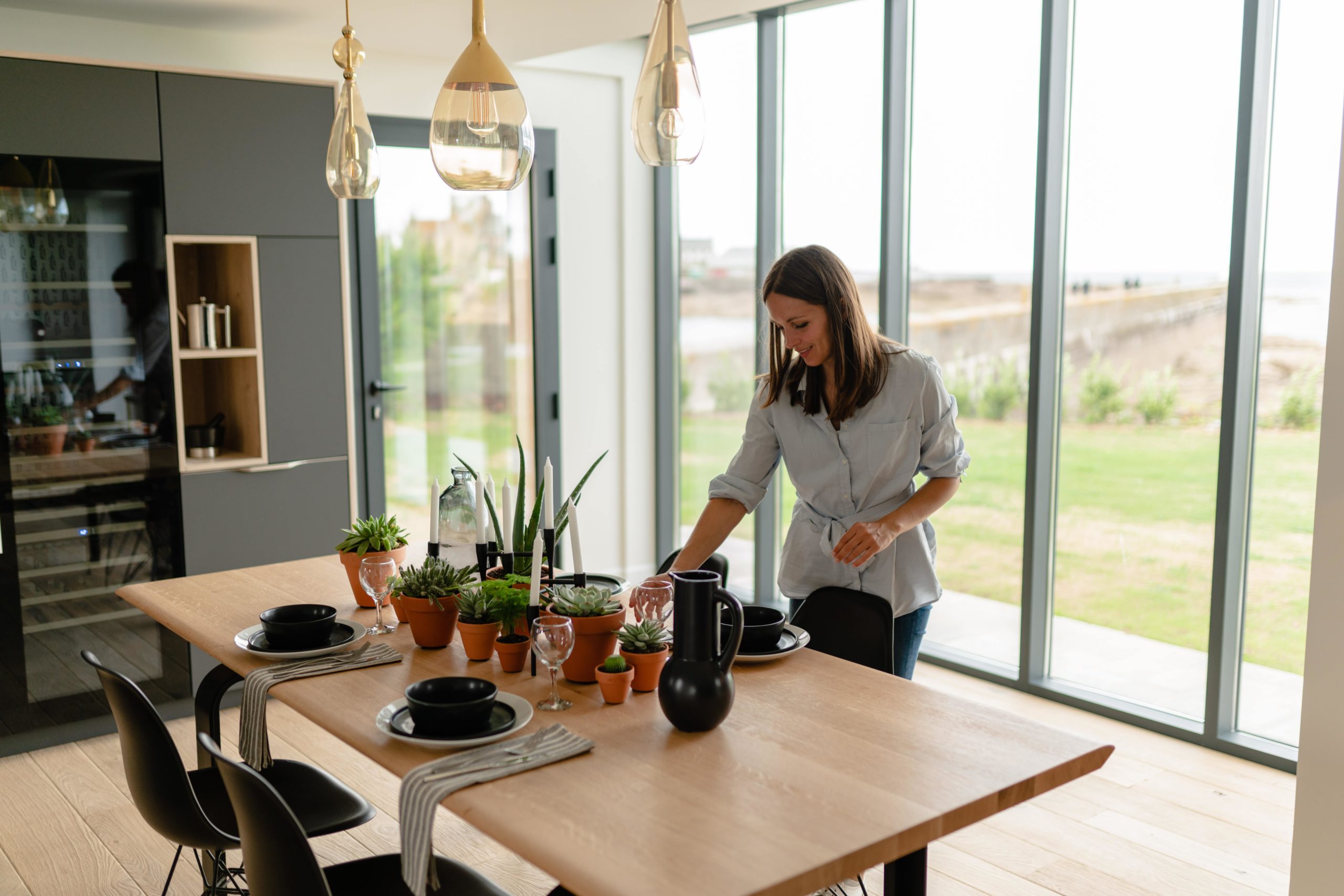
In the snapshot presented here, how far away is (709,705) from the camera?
1.83 meters

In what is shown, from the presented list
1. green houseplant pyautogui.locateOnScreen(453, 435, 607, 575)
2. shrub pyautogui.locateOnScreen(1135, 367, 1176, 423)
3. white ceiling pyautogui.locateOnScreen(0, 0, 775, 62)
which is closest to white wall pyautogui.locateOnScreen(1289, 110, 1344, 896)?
shrub pyautogui.locateOnScreen(1135, 367, 1176, 423)

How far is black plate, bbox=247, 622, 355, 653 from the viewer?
2266 millimetres

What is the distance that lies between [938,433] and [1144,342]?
5.41ft

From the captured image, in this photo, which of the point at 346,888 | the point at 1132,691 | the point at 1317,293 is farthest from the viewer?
the point at 1132,691

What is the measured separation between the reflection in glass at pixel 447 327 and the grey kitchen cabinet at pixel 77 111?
3.90ft

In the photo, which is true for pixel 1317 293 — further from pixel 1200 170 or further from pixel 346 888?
pixel 346 888

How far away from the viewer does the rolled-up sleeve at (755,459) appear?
2.83 meters

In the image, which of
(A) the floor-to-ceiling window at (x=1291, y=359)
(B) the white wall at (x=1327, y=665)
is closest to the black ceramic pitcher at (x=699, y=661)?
(B) the white wall at (x=1327, y=665)

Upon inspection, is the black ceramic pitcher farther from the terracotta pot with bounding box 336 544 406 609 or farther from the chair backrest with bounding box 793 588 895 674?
the terracotta pot with bounding box 336 544 406 609

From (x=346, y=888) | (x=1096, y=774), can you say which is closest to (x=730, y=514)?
(x=346, y=888)

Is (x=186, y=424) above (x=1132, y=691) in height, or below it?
Answer: above

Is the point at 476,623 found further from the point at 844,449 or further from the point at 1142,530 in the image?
the point at 1142,530

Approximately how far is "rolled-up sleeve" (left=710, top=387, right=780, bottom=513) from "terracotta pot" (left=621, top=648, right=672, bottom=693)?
Result: 0.82 m

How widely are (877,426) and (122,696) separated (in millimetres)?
1744
